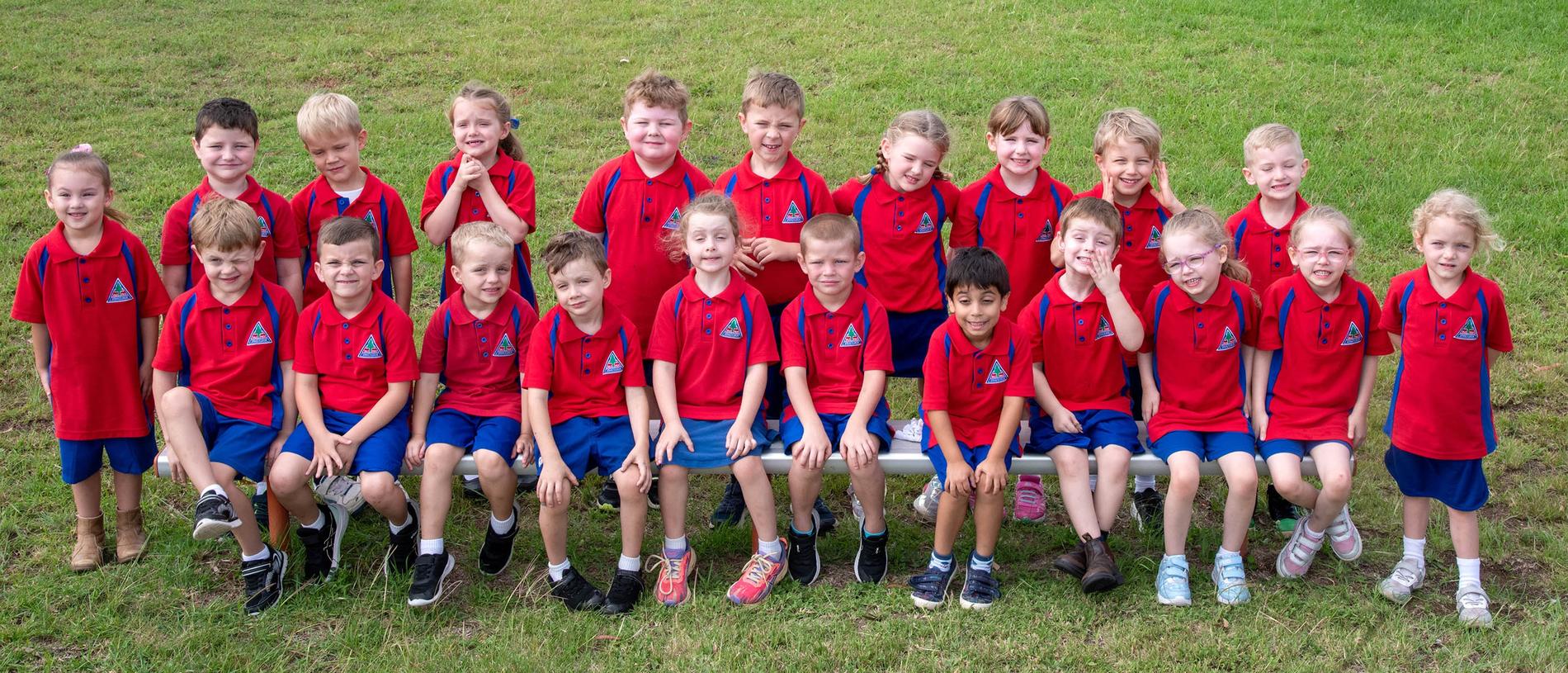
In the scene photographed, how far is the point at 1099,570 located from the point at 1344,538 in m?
1.02

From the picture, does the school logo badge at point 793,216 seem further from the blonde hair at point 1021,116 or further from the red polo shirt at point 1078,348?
the red polo shirt at point 1078,348

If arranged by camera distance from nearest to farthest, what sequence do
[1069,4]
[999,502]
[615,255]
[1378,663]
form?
[1378,663] → [999,502] → [615,255] → [1069,4]

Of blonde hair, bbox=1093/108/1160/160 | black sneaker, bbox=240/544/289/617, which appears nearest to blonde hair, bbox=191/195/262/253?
black sneaker, bbox=240/544/289/617

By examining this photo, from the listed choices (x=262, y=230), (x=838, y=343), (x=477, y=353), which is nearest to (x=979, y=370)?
(x=838, y=343)

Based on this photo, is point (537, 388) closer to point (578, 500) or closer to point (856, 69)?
point (578, 500)

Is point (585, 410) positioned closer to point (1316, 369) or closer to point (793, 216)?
point (793, 216)

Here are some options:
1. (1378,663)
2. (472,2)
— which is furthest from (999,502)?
(472,2)

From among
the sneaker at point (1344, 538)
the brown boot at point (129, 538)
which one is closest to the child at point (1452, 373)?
Result: the sneaker at point (1344, 538)

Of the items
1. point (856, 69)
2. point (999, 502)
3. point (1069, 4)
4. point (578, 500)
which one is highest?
point (1069, 4)

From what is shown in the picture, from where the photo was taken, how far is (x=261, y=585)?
4.29 metres

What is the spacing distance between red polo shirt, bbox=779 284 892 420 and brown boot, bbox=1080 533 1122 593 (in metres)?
0.92

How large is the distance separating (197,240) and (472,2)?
27.4 feet

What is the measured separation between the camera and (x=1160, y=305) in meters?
4.45

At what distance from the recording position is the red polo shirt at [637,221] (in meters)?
4.85
